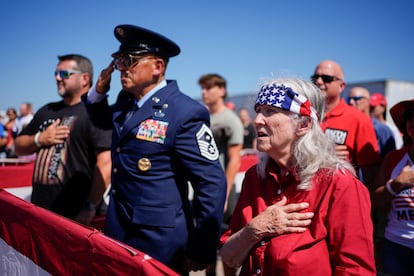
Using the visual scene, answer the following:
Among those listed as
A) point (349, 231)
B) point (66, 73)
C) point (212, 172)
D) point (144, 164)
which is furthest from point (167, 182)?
point (66, 73)

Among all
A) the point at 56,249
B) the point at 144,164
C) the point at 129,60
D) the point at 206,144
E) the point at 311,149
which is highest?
the point at 129,60

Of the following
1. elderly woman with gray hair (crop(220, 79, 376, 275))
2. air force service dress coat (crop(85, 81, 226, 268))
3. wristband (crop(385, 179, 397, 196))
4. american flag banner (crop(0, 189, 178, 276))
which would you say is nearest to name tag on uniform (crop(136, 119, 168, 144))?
air force service dress coat (crop(85, 81, 226, 268))

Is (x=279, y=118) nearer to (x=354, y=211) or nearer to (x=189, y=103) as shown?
(x=354, y=211)

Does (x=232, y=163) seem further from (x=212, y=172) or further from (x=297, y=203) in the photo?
(x=297, y=203)

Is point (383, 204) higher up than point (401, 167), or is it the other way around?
point (401, 167)

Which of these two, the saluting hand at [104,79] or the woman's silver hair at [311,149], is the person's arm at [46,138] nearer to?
the saluting hand at [104,79]

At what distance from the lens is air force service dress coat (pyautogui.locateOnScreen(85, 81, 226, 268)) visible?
2.21m

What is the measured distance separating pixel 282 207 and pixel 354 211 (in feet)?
0.98

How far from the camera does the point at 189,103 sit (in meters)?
2.33

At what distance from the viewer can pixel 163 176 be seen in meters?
2.26

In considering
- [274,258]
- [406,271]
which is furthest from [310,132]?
[406,271]

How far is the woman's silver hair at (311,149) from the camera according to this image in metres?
1.66

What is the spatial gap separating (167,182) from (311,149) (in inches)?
37.5

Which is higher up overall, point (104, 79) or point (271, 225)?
point (104, 79)
